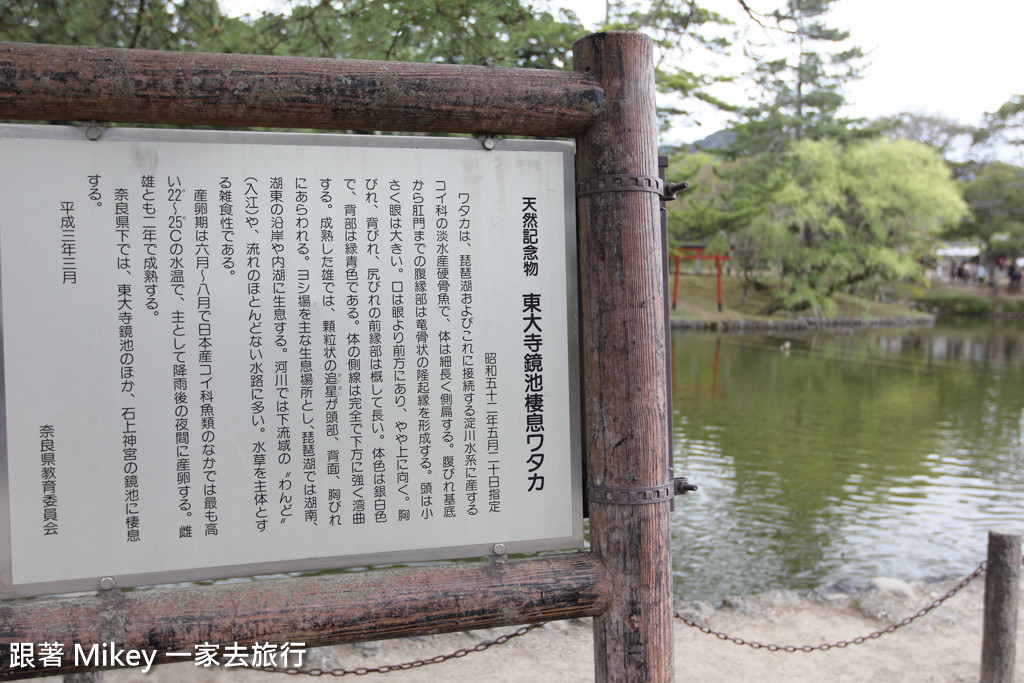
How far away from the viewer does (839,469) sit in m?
8.69

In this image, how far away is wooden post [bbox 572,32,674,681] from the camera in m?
2.06

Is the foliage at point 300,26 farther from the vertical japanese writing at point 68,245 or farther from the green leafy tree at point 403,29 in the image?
the vertical japanese writing at point 68,245

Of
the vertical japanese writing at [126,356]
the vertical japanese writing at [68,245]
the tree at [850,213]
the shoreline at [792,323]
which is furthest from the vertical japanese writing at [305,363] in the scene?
the tree at [850,213]

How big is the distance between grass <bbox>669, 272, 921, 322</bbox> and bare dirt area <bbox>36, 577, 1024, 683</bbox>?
22.3 meters

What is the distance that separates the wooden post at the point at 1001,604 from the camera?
329 centimetres

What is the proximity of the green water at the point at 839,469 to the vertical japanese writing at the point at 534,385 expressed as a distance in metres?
3.76

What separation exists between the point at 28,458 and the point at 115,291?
47 centimetres

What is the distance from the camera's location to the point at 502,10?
147 inches

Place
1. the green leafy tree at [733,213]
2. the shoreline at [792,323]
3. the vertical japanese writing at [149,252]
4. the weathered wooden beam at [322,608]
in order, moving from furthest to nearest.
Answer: the shoreline at [792,323] → the green leafy tree at [733,213] → the vertical japanese writing at [149,252] → the weathered wooden beam at [322,608]

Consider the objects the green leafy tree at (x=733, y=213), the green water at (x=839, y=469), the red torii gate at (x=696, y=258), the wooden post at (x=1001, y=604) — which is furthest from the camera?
the red torii gate at (x=696, y=258)

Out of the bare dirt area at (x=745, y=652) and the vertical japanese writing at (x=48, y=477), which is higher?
the vertical japanese writing at (x=48, y=477)

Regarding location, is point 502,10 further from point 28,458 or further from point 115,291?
point 28,458

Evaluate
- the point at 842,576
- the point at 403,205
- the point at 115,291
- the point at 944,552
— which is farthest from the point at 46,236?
the point at 944,552

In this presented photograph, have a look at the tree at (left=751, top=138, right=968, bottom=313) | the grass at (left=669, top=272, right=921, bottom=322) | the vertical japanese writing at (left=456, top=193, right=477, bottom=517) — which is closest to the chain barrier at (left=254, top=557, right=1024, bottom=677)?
the vertical japanese writing at (left=456, top=193, right=477, bottom=517)
